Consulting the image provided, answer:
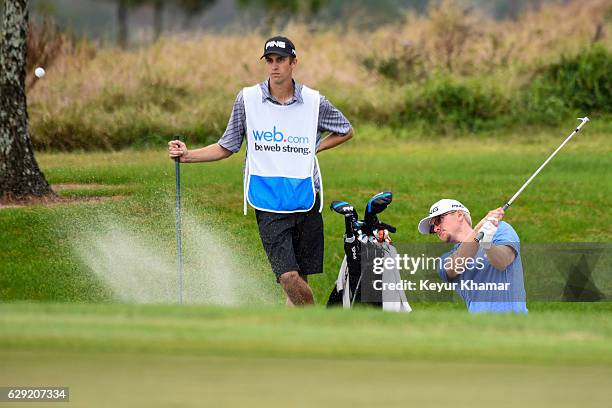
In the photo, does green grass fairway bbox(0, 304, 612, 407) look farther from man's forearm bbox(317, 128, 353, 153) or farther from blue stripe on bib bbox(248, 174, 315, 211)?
man's forearm bbox(317, 128, 353, 153)

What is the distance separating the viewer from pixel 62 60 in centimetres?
2631

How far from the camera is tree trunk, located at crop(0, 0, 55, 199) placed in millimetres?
15391

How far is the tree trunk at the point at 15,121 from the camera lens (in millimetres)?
15391

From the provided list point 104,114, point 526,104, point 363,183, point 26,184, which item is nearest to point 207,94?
point 104,114

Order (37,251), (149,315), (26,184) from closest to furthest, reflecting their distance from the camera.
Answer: (149,315) < (37,251) < (26,184)

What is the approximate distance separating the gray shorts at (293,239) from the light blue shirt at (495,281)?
1.31 meters

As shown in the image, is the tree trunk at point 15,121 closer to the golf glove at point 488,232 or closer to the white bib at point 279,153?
the white bib at point 279,153

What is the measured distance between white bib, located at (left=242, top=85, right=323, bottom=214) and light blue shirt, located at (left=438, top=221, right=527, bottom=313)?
52.4 inches

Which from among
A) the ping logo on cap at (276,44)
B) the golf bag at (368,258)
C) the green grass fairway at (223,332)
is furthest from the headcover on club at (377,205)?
the ping logo on cap at (276,44)

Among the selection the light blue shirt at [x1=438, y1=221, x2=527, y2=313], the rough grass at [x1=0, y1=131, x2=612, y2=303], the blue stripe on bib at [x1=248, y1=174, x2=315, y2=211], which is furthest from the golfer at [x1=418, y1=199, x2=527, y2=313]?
the rough grass at [x1=0, y1=131, x2=612, y2=303]

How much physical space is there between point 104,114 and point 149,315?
15249mm

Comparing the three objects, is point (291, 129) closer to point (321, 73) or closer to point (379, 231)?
point (379, 231)

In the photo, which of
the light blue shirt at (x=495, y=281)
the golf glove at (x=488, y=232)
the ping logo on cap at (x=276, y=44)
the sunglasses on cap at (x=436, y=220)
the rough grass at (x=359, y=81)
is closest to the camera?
the golf glove at (x=488, y=232)

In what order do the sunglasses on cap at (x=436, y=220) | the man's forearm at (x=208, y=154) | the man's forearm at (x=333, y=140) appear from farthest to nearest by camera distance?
1. the man's forearm at (x=333, y=140)
2. the man's forearm at (x=208, y=154)
3. the sunglasses on cap at (x=436, y=220)
